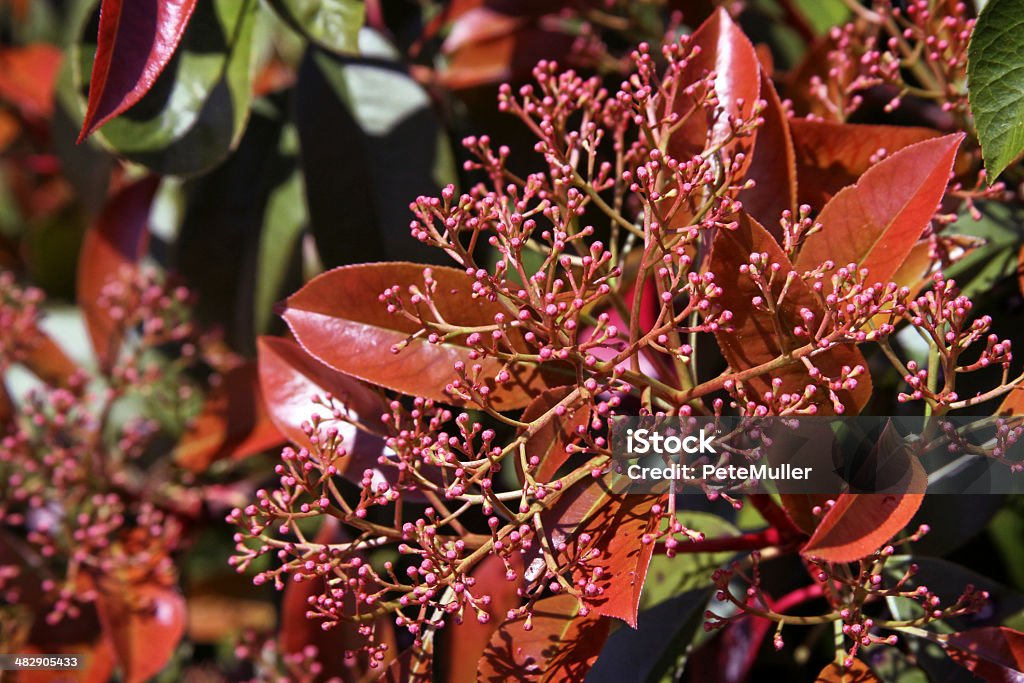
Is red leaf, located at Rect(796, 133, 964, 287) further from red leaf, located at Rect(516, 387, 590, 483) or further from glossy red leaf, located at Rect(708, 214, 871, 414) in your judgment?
red leaf, located at Rect(516, 387, 590, 483)

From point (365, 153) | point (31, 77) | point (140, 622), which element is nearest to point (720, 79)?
point (365, 153)

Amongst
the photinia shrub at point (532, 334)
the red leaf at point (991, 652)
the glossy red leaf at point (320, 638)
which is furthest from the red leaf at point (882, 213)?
the glossy red leaf at point (320, 638)

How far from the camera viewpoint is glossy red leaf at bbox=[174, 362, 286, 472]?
5.56ft

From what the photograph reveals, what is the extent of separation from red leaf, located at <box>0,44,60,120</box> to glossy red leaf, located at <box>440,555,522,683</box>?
1660mm

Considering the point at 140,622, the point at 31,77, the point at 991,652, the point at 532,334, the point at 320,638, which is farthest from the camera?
the point at 31,77

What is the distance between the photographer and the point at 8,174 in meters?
2.83

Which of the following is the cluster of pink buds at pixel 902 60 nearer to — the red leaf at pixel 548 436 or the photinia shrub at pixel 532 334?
the photinia shrub at pixel 532 334

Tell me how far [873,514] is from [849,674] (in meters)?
0.22

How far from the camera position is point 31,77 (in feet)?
7.79

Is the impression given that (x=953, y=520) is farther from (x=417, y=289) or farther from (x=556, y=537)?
(x=417, y=289)

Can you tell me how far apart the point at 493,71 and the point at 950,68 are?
2.80 feet

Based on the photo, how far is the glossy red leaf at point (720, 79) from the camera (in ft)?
3.72

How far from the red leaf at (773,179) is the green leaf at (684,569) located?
16.8 inches

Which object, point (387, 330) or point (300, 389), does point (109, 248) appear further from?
point (387, 330)
